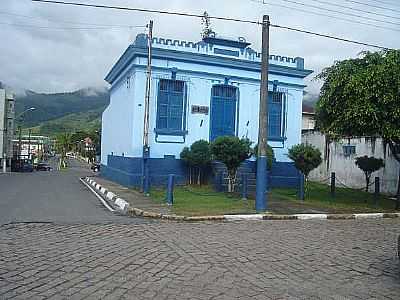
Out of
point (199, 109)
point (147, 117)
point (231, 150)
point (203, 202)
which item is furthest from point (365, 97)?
point (199, 109)

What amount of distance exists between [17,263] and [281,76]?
20.9m

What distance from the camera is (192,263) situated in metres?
7.19

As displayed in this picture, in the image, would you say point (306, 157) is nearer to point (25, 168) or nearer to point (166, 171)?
point (166, 171)

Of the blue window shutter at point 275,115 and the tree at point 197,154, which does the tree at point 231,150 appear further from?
the blue window shutter at point 275,115

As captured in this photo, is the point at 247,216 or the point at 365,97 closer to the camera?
the point at 247,216

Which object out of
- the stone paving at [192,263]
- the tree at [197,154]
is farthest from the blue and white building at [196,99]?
the stone paving at [192,263]

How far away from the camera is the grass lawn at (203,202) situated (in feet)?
46.0

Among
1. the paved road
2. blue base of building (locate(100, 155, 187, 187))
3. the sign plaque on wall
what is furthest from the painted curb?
the sign plaque on wall

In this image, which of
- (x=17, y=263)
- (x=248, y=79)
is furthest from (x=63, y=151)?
(x=17, y=263)

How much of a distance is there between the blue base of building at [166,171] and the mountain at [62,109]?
125142 millimetres

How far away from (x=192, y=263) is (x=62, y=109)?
172 metres

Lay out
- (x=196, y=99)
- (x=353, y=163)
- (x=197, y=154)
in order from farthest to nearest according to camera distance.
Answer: (x=353, y=163)
(x=196, y=99)
(x=197, y=154)

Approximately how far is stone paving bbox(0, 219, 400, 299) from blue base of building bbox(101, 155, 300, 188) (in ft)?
38.1

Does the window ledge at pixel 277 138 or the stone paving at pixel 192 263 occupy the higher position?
the window ledge at pixel 277 138
